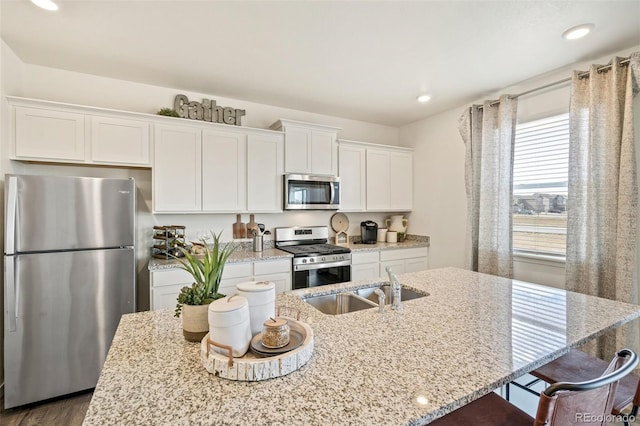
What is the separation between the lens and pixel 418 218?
4.23 m

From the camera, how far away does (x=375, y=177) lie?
399 centimetres

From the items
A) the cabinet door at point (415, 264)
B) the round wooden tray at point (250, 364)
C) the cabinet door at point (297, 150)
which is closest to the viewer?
the round wooden tray at point (250, 364)

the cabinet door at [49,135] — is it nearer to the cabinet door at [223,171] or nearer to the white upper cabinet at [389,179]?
the cabinet door at [223,171]

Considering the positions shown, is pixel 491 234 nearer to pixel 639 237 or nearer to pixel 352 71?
pixel 639 237

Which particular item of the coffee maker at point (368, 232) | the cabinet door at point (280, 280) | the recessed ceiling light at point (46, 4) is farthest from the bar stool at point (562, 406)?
the recessed ceiling light at point (46, 4)

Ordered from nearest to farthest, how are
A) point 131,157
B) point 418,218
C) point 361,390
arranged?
point 361,390, point 131,157, point 418,218

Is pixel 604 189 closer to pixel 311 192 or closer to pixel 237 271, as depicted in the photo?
pixel 311 192

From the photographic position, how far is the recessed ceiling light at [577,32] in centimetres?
200

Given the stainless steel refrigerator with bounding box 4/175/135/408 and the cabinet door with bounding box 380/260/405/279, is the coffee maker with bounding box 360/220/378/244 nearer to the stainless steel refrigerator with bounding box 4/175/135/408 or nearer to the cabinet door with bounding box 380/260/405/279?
the cabinet door with bounding box 380/260/405/279

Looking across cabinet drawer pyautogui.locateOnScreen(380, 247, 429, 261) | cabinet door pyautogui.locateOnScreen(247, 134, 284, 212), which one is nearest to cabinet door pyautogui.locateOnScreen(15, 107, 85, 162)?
cabinet door pyautogui.locateOnScreen(247, 134, 284, 212)

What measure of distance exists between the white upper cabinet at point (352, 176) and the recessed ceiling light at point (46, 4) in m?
2.71

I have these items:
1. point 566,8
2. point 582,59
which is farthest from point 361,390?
point 582,59

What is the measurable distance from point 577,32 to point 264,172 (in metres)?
2.79

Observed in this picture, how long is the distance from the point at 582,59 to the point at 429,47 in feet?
4.59
